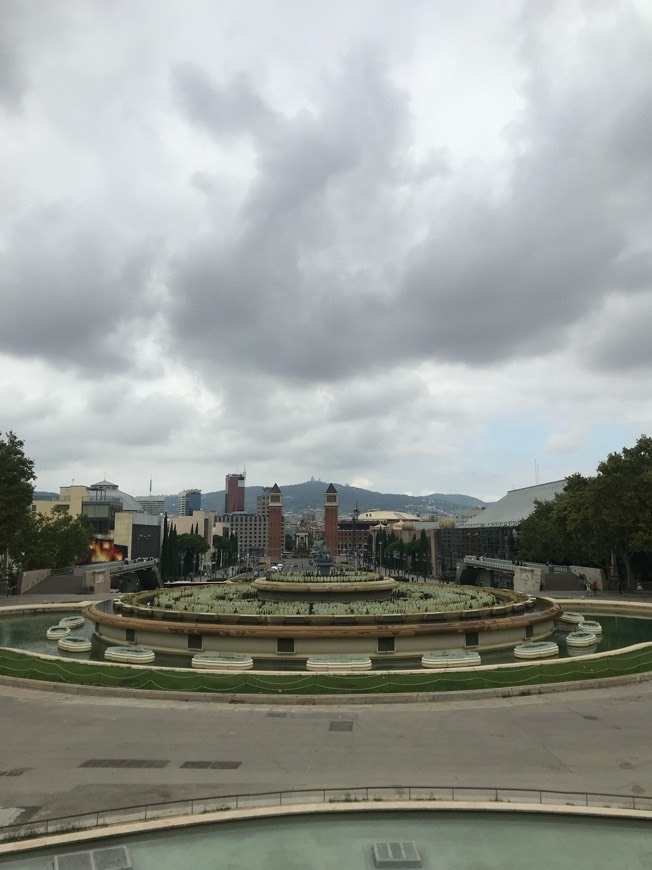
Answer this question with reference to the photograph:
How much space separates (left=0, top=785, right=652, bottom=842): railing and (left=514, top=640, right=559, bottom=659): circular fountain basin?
13.5m

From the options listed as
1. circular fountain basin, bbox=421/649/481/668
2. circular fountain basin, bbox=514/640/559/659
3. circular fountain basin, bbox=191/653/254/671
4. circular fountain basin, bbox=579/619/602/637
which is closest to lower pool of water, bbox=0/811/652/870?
circular fountain basin, bbox=421/649/481/668

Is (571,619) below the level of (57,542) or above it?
below

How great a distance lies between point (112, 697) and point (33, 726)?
306 cm

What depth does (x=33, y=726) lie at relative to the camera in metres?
15.7

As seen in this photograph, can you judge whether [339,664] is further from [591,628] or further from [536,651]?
[591,628]

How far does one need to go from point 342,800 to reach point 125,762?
517cm

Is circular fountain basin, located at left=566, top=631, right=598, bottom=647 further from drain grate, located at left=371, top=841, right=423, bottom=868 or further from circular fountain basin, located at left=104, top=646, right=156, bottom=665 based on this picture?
drain grate, located at left=371, top=841, right=423, bottom=868

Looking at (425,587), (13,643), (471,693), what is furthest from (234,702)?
(425,587)

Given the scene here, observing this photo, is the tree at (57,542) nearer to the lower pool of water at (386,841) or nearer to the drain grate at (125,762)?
the drain grate at (125,762)

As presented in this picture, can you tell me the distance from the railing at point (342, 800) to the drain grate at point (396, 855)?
4.79 feet

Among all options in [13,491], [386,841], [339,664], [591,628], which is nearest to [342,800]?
[386,841]

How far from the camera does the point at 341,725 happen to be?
15.5 meters

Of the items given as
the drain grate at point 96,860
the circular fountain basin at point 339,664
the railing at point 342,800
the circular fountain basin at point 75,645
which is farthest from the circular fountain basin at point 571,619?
the drain grate at point 96,860

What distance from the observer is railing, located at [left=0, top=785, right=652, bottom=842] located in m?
10.2
